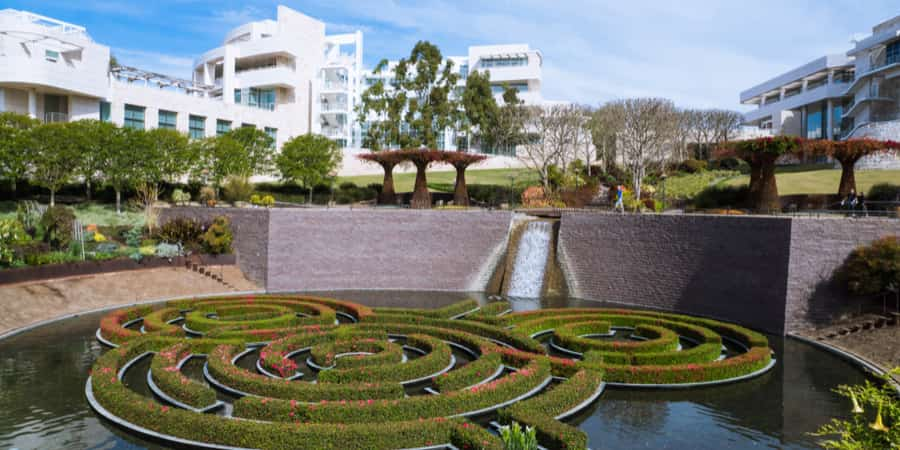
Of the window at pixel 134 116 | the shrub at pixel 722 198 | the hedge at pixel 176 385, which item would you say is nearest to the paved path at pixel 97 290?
the hedge at pixel 176 385

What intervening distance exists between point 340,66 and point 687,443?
73036 mm

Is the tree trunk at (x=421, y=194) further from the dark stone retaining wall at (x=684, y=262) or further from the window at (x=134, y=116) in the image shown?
the window at (x=134, y=116)

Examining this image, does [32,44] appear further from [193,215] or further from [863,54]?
[863,54]

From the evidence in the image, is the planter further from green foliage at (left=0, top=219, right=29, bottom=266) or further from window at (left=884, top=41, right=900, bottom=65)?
window at (left=884, top=41, right=900, bottom=65)

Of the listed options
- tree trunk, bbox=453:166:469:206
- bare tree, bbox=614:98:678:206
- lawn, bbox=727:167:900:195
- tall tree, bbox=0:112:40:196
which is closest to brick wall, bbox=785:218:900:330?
lawn, bbox=727:167:900:195

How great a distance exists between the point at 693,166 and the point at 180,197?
157 ft

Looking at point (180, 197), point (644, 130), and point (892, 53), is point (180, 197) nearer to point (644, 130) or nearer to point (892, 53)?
point (644, 130)

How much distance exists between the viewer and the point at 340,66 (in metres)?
79.2

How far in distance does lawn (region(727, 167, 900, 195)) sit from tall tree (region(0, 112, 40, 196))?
49.8 metres

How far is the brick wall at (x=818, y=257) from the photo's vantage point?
23.5 meters

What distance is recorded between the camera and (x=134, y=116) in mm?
52688

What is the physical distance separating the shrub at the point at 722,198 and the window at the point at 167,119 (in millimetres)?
44601

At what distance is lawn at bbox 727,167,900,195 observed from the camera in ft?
136

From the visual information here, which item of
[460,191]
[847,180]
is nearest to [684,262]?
[847,180]
